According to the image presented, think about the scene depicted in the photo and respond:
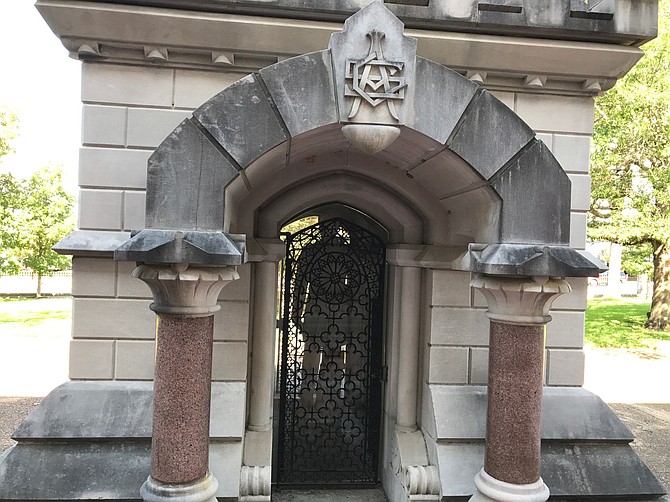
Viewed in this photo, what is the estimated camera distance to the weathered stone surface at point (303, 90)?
3859mm

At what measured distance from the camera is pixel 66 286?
35.5m

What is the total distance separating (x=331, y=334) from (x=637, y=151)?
13.6m

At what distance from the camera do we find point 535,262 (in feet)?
12.9

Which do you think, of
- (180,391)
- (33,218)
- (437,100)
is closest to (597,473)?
(437,100)

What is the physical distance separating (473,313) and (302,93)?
2.98 m

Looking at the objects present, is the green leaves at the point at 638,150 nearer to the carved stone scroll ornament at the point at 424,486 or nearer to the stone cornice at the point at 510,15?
the stone cornice at the point at 510,15

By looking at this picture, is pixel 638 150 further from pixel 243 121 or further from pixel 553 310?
pixel 243 121

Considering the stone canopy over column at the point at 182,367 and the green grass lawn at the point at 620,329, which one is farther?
the green grass lawn at the point at 620,329

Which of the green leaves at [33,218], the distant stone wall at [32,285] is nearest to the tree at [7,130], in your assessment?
the green leaves at [33,218]

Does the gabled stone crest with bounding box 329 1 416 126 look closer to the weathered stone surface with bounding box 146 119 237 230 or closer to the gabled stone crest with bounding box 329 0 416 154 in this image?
the gabled stone crest with bounding box 329 0 416 154

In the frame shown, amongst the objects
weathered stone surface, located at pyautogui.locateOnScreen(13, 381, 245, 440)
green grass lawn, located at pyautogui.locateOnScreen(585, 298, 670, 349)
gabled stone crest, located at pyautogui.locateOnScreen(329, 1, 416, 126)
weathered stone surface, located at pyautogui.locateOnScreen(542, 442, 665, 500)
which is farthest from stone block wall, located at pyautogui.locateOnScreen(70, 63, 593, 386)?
green grass lawn, located at pyautogui.locateOnScreen(585, 298, 670, 349)

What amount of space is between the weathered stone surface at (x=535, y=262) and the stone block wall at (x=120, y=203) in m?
2.67

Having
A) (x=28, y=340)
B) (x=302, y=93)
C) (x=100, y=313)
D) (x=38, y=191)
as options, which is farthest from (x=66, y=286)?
(x=302, y=93)

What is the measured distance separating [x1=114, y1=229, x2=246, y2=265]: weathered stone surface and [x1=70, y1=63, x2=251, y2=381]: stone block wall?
1665 mm
